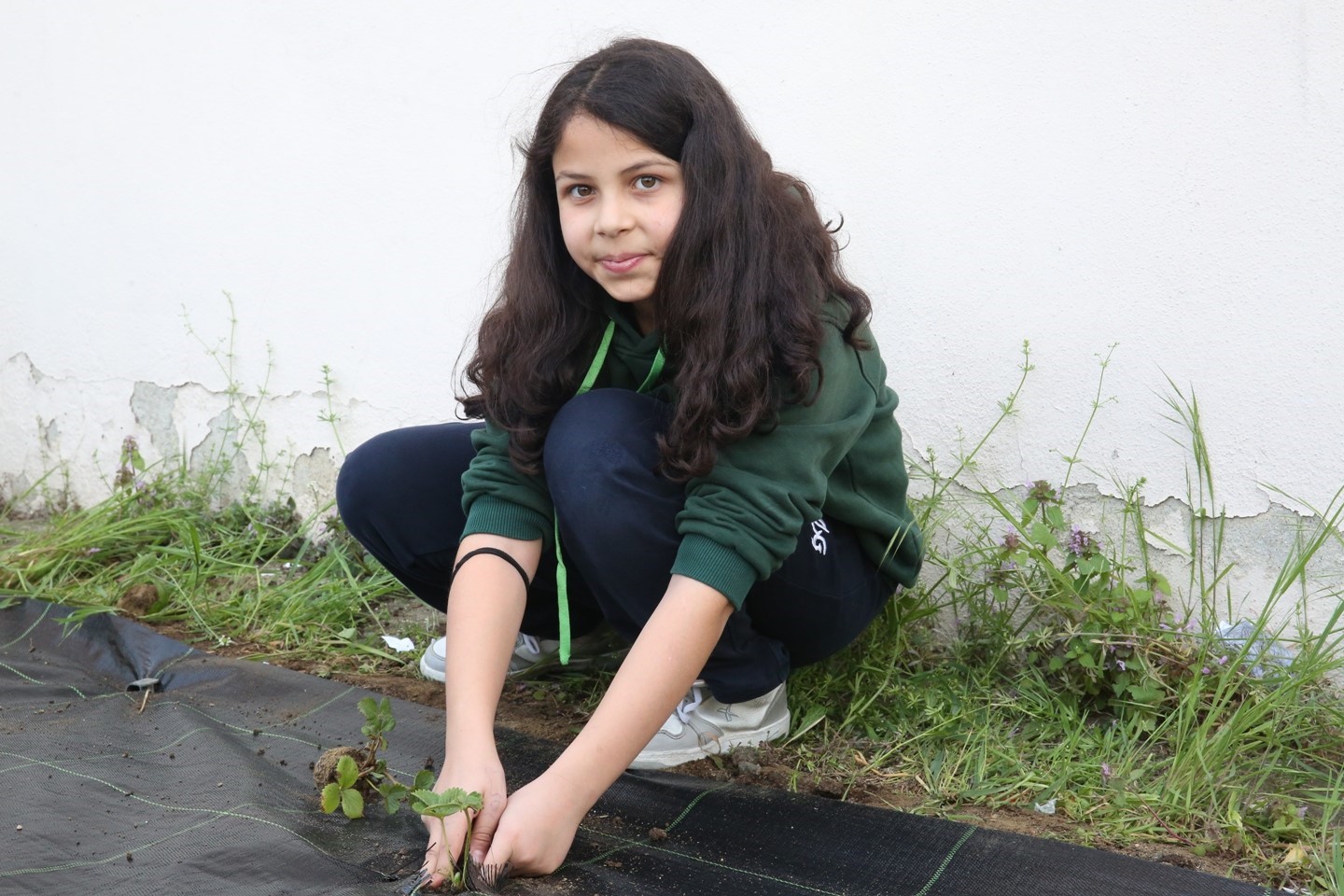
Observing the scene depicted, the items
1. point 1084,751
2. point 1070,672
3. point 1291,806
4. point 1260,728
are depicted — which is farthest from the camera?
point 1070,672

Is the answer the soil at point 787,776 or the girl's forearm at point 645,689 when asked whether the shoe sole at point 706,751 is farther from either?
the girl's forearm at point 645,689

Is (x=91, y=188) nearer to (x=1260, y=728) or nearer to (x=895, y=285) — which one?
(x=895, y=285)

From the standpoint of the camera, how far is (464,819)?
4.43ft

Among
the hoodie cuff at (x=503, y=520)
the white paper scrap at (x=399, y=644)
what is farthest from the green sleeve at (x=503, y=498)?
the white paper scrap at (x=399, y=644)

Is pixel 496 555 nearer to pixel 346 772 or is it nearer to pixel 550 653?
pixel 346 772

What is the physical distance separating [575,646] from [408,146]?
128 cm

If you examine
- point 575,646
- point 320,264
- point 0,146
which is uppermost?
point 0,146

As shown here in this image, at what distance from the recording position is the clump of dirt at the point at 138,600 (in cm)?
257

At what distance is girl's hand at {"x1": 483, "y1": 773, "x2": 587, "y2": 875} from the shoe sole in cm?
40

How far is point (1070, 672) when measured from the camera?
193 centimetres

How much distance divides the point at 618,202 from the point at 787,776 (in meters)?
0.90

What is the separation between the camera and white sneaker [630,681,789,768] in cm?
181

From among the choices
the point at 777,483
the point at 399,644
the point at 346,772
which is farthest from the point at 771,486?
the point at 399,644

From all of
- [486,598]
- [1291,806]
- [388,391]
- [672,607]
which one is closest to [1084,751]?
[1291,806]
